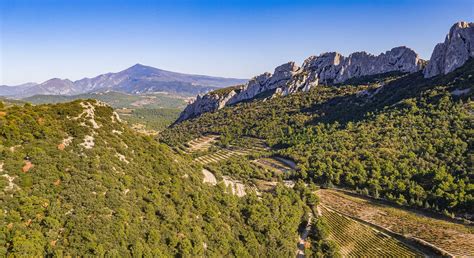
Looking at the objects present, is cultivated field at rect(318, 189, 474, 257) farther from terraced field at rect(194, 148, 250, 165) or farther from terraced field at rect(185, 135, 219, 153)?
terraced field at rect(185, 135, 219, 153)

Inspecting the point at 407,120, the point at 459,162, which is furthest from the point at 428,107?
the point at 459,162

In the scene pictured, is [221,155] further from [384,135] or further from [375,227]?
[375,227]

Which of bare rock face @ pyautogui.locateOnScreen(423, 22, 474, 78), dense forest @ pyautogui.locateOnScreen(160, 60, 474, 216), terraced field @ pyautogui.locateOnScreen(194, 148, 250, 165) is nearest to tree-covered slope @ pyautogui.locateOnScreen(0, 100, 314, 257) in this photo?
dense forest @ pyautogui.locateOnScreen(160, 60, 474, 216)

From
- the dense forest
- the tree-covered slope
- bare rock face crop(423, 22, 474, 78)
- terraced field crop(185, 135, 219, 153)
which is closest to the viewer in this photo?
the tree-covered slope

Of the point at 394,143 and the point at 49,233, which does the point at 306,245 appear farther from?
the point at 394,143

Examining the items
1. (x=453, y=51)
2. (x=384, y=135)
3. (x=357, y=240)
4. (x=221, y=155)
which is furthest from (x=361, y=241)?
(x=453, y=51)
